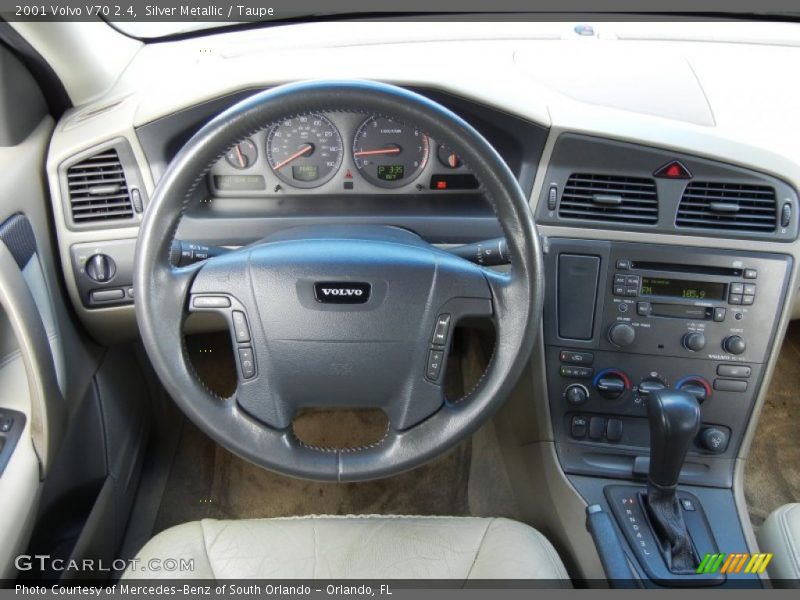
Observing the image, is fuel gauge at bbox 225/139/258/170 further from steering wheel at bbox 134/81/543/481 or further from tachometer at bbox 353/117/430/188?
steering wheel at bbox 134/81/543/481

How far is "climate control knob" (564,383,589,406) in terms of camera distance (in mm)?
1477

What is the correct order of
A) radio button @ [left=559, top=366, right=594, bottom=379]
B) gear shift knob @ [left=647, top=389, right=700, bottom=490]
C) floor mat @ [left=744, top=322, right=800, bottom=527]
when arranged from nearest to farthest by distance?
gear shift knob @ [left=647, top=389, right=700, bottom=490], radio button @ [left=559, top=366, right=594, bottom=379], floor mat @ [left=744, top=322, right=800, bottom=527]

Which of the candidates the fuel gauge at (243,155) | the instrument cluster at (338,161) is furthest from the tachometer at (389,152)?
the fuel gauge at (243,155)

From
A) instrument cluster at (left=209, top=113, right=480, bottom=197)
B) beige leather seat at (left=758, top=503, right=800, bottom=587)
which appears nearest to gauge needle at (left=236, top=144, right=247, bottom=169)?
instrument cluster at (left=209, top=113, right=480, bottom=197)

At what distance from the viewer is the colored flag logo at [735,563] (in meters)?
1.25

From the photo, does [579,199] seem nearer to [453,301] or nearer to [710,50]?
[453,301]

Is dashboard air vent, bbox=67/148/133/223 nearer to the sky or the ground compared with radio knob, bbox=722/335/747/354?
nearer to the sky

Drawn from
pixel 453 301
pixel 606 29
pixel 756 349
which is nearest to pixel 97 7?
pixel 453 301

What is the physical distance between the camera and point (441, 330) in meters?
1.12

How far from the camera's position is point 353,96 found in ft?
3.07

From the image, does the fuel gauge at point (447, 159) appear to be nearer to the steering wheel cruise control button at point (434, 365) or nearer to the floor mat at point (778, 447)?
the steering wheel cruise control button at point (434, 365)

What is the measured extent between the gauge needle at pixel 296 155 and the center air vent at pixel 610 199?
56 centimetres

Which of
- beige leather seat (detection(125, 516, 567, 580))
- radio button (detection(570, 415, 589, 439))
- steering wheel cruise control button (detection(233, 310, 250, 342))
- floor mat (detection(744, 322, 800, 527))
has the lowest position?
floor mat (detection(744, 322, 800, 527))

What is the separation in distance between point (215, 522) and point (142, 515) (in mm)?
663
